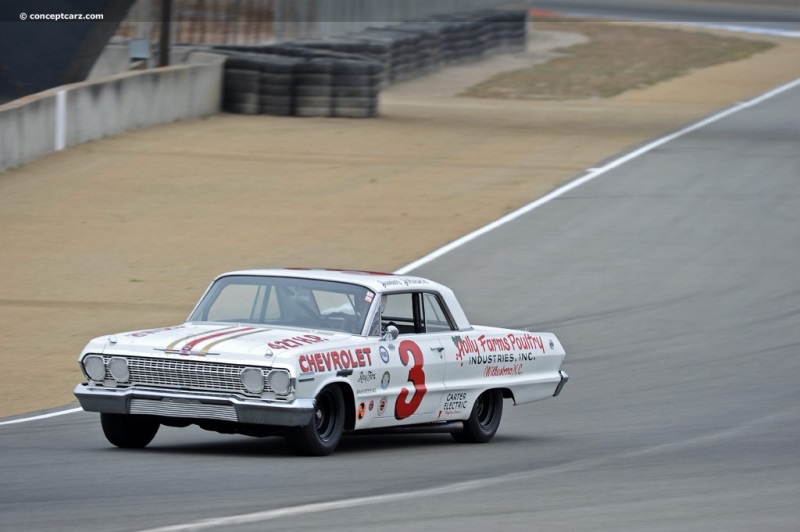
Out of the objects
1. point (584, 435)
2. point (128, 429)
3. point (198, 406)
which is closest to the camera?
point (198, 406)

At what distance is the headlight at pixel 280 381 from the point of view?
8453 millimetres

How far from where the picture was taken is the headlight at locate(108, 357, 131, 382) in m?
8.84

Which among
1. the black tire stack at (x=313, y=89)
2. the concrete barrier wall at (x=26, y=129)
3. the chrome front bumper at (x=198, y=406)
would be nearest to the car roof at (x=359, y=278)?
the chrome front bumper at (x=198, y=406)

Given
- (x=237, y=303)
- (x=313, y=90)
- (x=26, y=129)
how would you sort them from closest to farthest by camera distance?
(x=237, y=303), (x=26, y=129), (x=313, y=90)

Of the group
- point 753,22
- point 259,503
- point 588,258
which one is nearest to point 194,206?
point 588,258

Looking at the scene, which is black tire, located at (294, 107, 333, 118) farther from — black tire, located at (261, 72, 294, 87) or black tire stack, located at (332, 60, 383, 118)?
black tire, located at (261, 72, 294, 87)

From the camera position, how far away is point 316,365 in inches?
342

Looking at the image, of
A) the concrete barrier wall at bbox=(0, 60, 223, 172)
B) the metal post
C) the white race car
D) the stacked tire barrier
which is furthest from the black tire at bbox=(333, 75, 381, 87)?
the white race car

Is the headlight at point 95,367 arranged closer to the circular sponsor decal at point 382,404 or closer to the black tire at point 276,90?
the circular sponsor decal at point 382,404

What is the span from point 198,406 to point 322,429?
32.8 inches

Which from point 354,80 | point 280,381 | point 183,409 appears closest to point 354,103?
point 354,80

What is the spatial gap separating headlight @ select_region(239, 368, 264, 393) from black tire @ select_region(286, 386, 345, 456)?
0.37 m

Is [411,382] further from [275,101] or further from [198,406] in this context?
[275,101]

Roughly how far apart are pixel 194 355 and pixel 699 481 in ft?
10.1
